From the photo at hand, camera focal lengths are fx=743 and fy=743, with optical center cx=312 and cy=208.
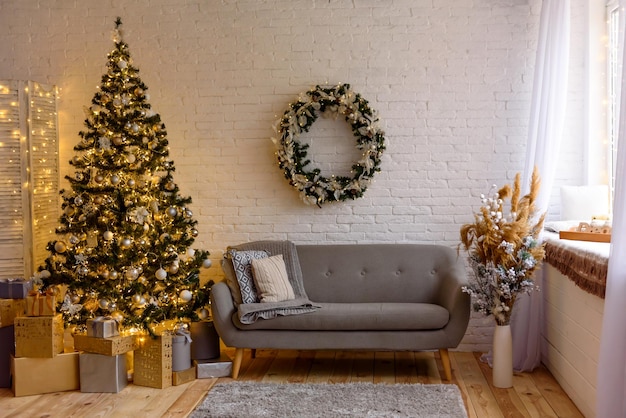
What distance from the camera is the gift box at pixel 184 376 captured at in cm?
512

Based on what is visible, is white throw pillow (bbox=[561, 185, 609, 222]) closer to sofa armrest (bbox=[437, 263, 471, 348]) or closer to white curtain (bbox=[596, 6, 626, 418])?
sofa armrest (bbox=[437, 263, 471, 348])

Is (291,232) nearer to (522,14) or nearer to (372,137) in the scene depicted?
(372,137)

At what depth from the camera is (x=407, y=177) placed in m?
6.07

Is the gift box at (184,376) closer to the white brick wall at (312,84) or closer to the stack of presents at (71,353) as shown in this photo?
the stack of presents at (71,353)

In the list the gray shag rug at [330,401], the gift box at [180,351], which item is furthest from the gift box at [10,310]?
the gray shag rug at [330,401]

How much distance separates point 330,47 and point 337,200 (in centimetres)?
126

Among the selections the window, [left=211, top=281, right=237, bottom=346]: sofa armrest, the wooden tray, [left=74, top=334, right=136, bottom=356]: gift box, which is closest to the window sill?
the wooden tray

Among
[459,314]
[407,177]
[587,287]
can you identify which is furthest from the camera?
[407,177]

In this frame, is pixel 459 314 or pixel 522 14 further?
pixel 522 14

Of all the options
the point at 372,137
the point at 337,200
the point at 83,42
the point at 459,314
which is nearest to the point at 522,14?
the point at 372,137

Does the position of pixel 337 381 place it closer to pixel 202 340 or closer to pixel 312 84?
pixel 202 340

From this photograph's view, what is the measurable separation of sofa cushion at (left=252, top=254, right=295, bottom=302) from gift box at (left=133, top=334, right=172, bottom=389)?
724mm

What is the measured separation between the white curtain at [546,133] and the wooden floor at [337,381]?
21 cm

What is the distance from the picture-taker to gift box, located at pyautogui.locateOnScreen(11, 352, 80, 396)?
4.90m
